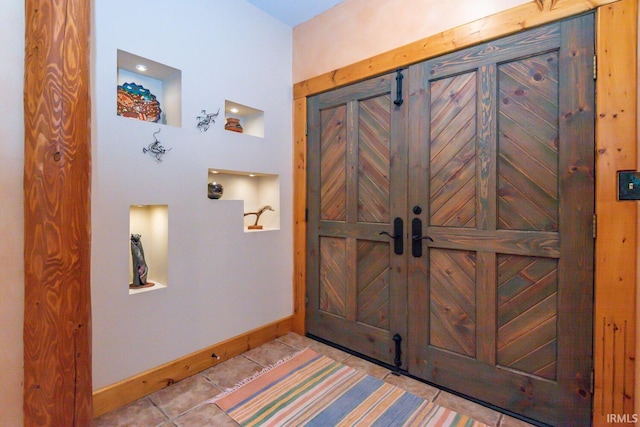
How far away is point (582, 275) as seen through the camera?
155 centimetres

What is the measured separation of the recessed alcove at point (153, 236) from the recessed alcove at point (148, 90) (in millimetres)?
650

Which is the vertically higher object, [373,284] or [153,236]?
[153,236]

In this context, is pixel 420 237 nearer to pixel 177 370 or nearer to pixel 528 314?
pixel 528 314

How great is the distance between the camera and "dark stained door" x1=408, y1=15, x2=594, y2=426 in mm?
1560

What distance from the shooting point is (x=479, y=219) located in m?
1.84

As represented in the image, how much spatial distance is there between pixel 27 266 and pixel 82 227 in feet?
0.88

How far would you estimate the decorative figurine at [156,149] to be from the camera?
6.20 feet

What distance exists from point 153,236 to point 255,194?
103 centimetres

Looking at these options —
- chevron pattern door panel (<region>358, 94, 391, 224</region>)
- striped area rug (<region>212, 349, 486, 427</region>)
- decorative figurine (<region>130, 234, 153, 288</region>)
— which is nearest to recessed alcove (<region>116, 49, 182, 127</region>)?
decorative figurine (<region>130, 234, 153, 288</region>)

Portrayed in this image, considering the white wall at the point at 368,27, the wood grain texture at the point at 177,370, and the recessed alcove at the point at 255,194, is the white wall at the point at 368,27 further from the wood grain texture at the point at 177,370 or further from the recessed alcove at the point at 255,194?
the wood grain texture at the point at 177,370

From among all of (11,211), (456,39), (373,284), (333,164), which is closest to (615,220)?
(456,39)

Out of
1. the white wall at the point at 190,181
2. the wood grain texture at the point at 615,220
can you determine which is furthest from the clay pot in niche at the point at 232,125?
the wood grain texture at the point at 615,220

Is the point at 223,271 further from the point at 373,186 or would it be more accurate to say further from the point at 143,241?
the point at 373,186

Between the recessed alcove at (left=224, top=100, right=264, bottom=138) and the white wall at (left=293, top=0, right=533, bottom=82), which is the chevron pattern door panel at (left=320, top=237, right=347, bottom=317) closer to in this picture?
the recessed alcove at (left=224, top=100, right=264, bottom=138)
